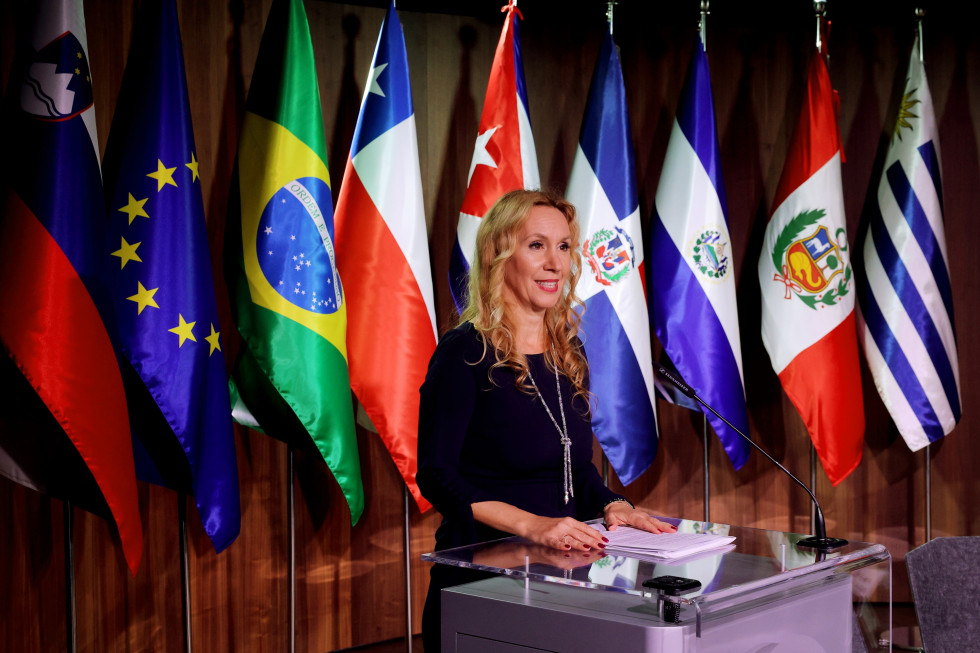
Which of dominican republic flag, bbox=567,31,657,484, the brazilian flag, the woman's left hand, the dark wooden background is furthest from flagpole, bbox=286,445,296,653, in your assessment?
the woman's left hand

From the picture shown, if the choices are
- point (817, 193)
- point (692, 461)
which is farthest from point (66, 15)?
point (692, 461)

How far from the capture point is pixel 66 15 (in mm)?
2529

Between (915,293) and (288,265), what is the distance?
246 centimetres

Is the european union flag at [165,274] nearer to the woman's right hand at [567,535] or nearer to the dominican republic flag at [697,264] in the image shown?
the woman's right hand at [567,535]

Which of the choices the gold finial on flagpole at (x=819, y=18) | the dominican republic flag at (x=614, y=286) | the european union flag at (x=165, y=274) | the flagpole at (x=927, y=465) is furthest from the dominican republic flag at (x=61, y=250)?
the flagpole at (x=927, y=465)

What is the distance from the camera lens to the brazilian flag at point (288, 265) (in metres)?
3.03

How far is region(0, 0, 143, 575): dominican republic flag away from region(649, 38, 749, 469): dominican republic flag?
2.06 metres

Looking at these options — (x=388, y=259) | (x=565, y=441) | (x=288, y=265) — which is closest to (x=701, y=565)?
(x=565, y=441)

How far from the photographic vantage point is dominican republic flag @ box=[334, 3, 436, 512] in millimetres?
3248

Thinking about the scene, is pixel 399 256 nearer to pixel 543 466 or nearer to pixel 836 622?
pixel 543 466

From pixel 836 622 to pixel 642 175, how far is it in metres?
3.03

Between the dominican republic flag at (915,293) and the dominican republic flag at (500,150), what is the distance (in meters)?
1.51

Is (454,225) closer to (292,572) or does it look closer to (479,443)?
(292,572)

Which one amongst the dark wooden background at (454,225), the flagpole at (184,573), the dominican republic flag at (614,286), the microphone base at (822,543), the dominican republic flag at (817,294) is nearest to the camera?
the microphone base at (822,543)
